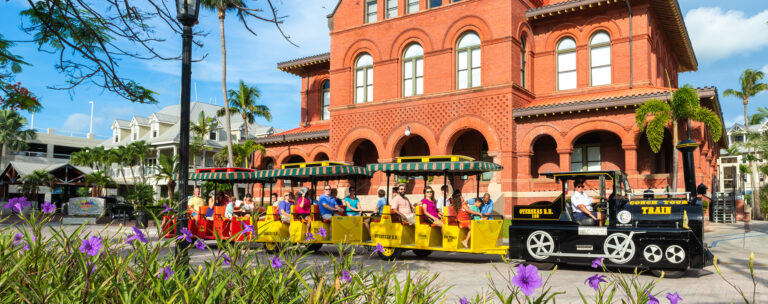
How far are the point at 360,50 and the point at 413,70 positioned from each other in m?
3.11

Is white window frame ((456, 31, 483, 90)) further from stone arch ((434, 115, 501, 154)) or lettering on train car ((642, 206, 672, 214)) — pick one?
lettering on train car ((642, 206, 672, 214))

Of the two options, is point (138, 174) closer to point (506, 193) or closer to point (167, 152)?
point (167, 152)

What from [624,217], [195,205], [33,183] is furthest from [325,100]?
[33,183]

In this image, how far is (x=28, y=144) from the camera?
199 ft

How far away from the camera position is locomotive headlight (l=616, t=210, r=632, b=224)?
9.88 metres

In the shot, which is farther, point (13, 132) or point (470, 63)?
point (13, 132)

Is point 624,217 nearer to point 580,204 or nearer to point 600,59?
point 580,204

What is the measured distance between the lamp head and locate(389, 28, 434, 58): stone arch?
60.2 feet

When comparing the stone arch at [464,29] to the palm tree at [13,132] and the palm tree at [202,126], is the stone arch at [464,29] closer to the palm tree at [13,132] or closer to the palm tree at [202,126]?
the palm tree at [202,126]

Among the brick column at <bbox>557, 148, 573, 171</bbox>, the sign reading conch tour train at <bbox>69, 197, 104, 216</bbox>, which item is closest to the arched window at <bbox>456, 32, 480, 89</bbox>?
the brick column at <bbox>557, 148, 573, 171</bbox>

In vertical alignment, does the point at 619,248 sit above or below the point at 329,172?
below

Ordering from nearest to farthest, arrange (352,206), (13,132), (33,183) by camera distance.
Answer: (352,206)
(33,183)
(13,132)

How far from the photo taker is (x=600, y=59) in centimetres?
2306

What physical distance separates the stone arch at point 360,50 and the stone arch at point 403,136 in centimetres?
353
